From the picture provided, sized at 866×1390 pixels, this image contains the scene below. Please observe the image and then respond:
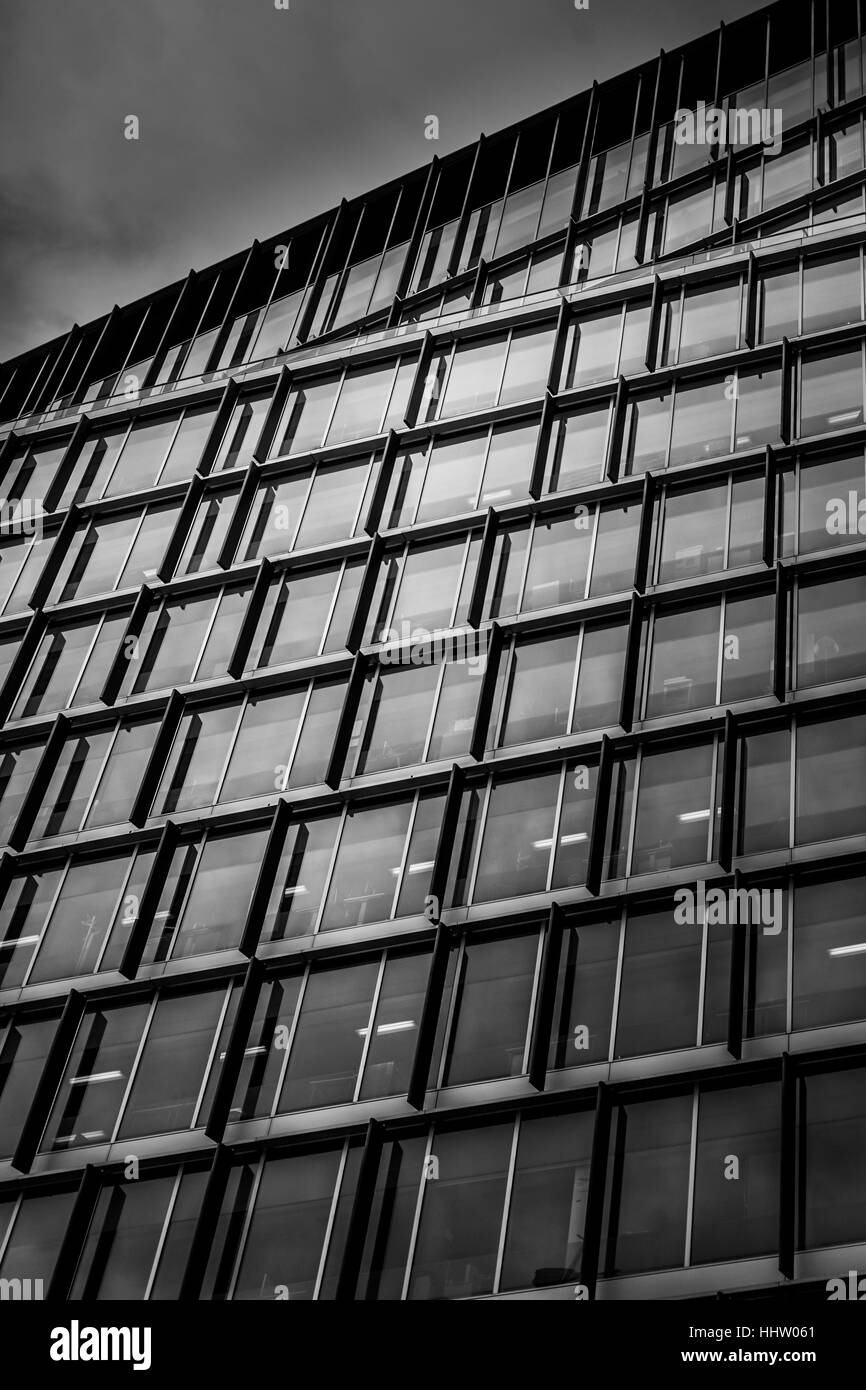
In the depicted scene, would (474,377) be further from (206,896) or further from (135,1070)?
(135,1070)

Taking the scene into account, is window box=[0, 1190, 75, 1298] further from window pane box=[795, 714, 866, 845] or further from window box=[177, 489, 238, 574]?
window box=[177, 489, 238, 574]

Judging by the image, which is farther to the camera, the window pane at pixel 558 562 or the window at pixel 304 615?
the window at pixel 304 615

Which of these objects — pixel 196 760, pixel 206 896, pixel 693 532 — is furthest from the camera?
pixel 196 760

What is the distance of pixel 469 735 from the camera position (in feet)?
101

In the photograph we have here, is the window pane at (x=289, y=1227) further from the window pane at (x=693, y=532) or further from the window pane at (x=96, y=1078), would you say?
the window pane at (x=693, y=532)

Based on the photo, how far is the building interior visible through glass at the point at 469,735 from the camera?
23.9m

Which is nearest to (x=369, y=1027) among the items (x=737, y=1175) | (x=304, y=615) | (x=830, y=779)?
(x=737, y=1175)

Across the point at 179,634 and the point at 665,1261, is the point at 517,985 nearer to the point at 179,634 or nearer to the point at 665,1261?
the point at 665,1261

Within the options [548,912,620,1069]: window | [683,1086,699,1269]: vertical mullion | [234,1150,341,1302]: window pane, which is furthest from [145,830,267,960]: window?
[683,1086,699,1269]: vertical mullion

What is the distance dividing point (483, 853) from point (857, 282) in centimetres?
1773

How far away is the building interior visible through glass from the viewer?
23.9m

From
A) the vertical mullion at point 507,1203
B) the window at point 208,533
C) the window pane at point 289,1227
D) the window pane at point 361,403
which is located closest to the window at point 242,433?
the window at point 208,533
